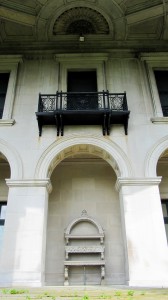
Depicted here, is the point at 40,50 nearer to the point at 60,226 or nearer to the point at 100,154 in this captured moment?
the point at 100,154

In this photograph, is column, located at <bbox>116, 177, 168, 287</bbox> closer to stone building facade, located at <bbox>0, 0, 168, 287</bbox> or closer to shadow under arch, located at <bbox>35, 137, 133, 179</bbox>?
stone building facade, located at <bbox>0, 0, 168, 287</bbox>

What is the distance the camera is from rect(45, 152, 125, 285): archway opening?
8.41 m

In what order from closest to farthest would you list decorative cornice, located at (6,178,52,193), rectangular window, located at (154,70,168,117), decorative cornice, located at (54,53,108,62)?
decorative cornice, located at (6,178,52,193) → rectangular window, located at (154,70,168,117) → decorative cornice, located at (54,53,108,62)

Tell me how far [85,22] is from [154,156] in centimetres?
657

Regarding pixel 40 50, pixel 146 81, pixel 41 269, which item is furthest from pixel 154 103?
pixel 41 269

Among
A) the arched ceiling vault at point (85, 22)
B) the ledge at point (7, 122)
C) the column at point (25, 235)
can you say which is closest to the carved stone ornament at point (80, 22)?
the arched ceiling vault at point (85, 22)

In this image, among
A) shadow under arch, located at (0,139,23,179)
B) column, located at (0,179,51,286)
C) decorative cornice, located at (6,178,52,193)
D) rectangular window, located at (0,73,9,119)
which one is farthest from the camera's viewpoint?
rectangular window, located at (0,73,9,119)

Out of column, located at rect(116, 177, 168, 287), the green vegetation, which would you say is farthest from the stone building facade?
the green vegetation

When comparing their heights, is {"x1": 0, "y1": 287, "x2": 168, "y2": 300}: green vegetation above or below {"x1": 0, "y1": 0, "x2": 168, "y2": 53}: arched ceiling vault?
below

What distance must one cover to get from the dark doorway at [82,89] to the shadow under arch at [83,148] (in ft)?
4.53

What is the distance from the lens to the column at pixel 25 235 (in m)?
6.66

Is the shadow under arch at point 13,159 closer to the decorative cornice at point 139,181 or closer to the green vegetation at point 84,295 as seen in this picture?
the decorative cornice at point 139,181

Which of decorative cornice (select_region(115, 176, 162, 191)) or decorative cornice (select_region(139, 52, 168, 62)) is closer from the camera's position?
decorative cornice (select_region(115, 176, 162, 191))

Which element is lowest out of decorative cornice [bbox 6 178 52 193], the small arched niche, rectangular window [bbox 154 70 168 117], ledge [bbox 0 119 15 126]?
the small arched niche
